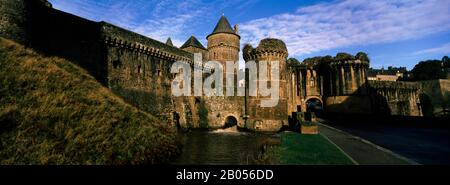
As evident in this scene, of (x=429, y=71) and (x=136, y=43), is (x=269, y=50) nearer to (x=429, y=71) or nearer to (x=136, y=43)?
(x=136, y=43)

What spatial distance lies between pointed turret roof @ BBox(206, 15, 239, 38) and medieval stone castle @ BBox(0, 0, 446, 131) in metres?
0.16

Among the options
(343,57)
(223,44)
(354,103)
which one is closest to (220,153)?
(354,103)

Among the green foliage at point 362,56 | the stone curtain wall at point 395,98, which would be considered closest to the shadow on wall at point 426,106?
the stone curtain wall at point 395,98

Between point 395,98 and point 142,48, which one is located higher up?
point 142,48

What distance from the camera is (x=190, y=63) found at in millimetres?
24766

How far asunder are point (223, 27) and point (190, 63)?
44.7 ft

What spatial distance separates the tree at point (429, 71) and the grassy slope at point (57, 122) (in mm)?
64700

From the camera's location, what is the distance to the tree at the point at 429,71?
5216cm

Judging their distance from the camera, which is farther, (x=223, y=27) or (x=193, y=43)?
(x=193, y=43)

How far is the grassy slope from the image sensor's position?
257 inches

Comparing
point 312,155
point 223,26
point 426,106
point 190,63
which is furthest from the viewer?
point 426,106

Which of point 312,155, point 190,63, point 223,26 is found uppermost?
point 223,26

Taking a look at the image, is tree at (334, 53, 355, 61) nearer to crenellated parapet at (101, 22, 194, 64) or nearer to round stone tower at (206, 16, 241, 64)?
round stone tower at (206, 16, 241, 64)
